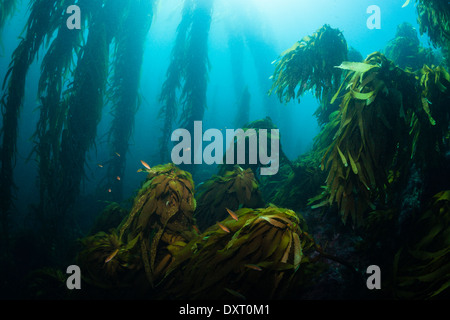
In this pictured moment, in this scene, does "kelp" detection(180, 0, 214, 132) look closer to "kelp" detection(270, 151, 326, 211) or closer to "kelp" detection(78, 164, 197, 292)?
"kelp" detection(270, 151, 326, 211)

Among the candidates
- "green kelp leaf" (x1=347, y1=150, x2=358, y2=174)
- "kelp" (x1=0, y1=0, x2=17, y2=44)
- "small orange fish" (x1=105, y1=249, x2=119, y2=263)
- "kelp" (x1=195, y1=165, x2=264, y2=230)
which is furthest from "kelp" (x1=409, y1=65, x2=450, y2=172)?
"kelp" (x1=0, y1=0, x2=17, y2=44)

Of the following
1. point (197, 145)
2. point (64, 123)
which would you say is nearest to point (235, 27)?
point (197, 145)

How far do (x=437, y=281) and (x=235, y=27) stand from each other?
26181 mm

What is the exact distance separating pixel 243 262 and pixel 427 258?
3.51ft

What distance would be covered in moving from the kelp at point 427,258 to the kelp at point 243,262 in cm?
52

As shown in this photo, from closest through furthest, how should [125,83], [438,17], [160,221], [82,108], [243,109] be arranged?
[160,221], [438,17], [82,108], [125,83], [243,109]

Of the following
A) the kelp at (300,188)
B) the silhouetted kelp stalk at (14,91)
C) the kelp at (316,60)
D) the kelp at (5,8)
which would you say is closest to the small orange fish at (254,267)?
the kelp at (300,188)

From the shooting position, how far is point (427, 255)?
3.51ft

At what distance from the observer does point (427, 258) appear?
1.07 meters

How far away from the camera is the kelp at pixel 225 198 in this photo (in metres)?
2.06

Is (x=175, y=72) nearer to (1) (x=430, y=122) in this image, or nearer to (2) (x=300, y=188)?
(2) (x=300, y=188)

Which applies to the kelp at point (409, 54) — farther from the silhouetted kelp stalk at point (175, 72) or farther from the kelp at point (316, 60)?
the silhouetted kelp stalk at point (175, 72)

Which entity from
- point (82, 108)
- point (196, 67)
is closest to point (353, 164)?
point (82, 108)

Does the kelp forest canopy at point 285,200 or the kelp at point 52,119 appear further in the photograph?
the kelp at point 52,119
